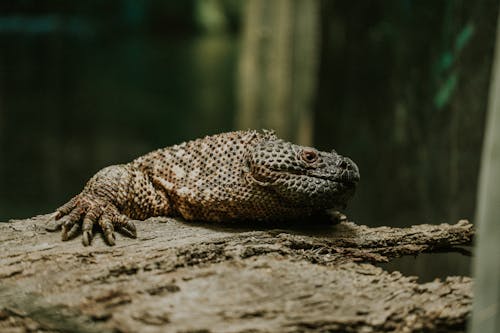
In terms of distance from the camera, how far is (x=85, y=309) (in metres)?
1.71

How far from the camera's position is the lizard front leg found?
85.8 inches

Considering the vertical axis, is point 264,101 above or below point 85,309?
above

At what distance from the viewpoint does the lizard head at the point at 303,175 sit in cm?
226

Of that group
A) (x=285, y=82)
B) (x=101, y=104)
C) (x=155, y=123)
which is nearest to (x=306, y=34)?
(x=285, y=82)

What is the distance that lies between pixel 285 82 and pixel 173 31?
3.75 feet

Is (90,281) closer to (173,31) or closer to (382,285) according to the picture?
(382,285)

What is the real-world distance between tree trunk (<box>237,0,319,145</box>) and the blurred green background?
0.01 meters

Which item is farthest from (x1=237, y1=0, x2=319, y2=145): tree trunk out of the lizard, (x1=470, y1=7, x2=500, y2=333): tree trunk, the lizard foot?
(x1=470, y1=7, x2=500, y2=333): tree trunk

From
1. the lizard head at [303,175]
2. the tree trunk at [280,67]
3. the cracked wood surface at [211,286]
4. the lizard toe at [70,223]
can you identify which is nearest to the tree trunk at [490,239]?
the cracked wood surface at [211,286]

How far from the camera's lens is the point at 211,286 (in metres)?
1.84

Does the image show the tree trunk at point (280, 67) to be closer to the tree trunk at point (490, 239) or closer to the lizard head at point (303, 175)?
the lizard head at point (303, 175)

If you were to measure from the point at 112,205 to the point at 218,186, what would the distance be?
1.55ft

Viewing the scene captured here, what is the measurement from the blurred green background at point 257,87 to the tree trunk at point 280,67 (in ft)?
0.03

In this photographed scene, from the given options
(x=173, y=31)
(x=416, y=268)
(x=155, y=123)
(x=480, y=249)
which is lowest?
(x=416, y=268)
